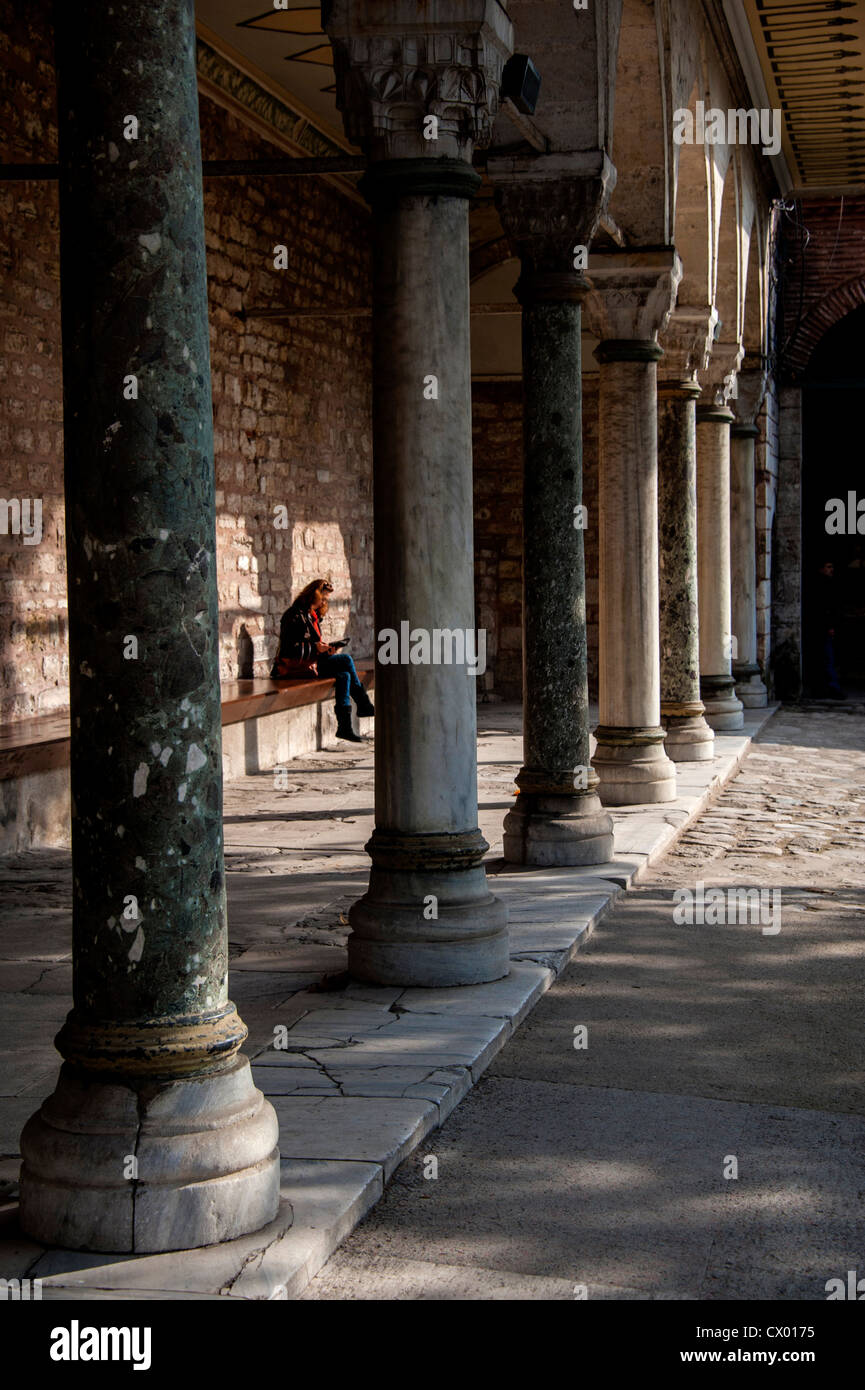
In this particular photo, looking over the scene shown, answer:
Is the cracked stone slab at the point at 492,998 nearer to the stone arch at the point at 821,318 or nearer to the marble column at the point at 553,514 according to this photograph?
the marble column at the point at 553,514

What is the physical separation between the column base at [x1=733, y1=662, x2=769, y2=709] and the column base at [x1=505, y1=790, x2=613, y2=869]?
27.8 ft

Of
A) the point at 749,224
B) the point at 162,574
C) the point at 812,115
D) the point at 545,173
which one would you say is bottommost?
the point at 162,574

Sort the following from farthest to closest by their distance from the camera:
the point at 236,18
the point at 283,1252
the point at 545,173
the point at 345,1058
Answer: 1. the point at 236,18
2. the point at 545,173
3. the point at 345,1058
4. the point at 283,1252

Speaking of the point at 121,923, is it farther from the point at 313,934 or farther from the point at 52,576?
the point at 52,576

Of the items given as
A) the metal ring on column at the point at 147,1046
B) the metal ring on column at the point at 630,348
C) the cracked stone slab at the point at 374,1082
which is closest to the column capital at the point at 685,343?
the metal ring on column at the point at 630,348

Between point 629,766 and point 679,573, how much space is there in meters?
2.27

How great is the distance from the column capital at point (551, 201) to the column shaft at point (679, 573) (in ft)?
12.9

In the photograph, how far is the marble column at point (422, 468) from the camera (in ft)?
15.3

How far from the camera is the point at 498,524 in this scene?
54.5 ft

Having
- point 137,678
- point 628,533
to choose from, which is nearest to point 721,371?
point 628,533

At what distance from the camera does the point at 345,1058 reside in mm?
4027

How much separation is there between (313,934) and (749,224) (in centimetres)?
984

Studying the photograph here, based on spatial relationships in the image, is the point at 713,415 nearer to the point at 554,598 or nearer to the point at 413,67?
the point at 554,598
